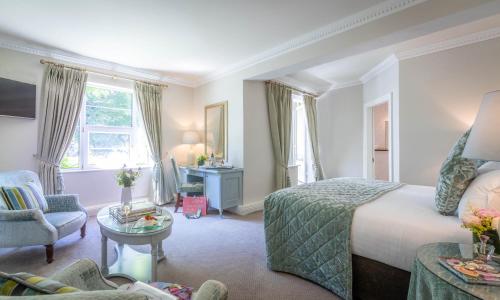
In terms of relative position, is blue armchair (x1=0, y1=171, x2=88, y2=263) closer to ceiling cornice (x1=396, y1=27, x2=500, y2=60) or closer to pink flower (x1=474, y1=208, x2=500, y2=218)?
pink flower (x1=474, y1=208, x2=500, y2=218)

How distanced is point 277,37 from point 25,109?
364 centimetres

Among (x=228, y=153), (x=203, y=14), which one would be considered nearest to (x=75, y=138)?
(x=228, y=153)

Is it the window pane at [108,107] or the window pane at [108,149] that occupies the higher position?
the window pane at [108,107]

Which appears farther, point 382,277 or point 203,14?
point 203,14

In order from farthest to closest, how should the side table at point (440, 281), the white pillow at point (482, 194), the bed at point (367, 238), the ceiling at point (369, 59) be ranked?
the ceiling at point (369, 59)
the bed at point (367, 238)
the white pillow at point (482, 194)
the side table at point (440, 281)

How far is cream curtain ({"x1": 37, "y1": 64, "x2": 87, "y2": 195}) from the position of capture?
134 inches

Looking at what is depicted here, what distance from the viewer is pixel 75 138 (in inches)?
150

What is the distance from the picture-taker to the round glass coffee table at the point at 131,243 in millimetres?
1855

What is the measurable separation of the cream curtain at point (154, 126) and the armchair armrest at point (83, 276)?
3.46 m

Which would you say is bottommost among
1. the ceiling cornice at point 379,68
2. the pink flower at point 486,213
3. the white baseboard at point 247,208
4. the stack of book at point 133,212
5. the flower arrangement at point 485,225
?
the white baseboard at point 247,208

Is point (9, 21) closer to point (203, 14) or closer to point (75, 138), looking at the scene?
point (75, 138)

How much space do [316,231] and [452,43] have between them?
11.2ft

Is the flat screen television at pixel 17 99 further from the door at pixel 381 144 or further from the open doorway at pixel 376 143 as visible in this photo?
the door at pixel 381 144

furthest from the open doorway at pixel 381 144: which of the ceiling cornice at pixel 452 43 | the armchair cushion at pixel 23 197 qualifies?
the armchair cushion at pixel 23 197
